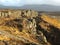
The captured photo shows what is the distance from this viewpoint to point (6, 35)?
65.9 m

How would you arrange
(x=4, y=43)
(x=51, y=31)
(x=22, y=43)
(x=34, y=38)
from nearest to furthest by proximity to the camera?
1. (x=4, y=43)
2. (x=22, y=43)
3. (x=34, y=38)
4. (x=51, y=31)

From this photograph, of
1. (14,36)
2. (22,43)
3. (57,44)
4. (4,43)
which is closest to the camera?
(4,43)

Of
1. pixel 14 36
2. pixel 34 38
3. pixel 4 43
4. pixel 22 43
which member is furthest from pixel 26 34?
pixel 4 43

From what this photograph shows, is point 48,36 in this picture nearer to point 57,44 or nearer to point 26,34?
point 57,44

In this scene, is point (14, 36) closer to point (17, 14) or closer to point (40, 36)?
point (40, 36)

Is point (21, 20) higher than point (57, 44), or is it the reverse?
point (21, 20)

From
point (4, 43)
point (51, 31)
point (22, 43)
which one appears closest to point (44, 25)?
point (51, 31)

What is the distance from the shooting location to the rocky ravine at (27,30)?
6562cm

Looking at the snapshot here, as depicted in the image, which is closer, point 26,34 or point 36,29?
point 26,34

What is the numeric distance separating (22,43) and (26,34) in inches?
477

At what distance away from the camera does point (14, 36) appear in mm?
67312

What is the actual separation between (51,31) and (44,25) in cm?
396

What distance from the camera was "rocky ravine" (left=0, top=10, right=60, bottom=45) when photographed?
6562 cm

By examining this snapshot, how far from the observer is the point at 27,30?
77312mm
